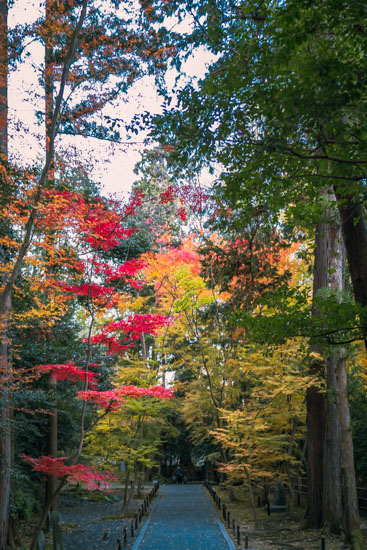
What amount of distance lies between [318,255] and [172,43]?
6850mm

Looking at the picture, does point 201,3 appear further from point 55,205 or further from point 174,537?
point 174,537

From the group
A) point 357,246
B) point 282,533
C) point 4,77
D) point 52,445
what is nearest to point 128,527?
point 52,445

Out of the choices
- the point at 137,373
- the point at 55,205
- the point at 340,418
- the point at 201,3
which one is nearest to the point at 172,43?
the point at 201,3

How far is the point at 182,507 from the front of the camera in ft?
62.2

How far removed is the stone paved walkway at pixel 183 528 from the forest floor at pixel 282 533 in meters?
0.74

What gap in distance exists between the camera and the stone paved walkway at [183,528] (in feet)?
37.6

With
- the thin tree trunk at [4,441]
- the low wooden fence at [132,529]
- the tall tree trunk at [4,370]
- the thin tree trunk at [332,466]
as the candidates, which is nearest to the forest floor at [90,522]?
the low wooden fence at [132,529]

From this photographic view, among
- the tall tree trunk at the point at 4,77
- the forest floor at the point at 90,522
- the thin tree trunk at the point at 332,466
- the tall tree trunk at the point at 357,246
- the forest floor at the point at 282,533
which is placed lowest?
the forest floor at the point at 90,522

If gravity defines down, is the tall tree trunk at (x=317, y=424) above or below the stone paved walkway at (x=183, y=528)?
above

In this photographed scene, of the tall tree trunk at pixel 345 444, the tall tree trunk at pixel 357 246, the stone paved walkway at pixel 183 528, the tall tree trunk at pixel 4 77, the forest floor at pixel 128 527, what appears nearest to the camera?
the tall tree trunk at pixel 357 246

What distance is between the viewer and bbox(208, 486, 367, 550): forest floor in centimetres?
1090

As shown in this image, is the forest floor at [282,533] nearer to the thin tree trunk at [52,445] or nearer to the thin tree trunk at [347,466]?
the thin tree trunk at [347,466]

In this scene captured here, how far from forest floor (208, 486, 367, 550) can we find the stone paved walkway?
29.1 inches

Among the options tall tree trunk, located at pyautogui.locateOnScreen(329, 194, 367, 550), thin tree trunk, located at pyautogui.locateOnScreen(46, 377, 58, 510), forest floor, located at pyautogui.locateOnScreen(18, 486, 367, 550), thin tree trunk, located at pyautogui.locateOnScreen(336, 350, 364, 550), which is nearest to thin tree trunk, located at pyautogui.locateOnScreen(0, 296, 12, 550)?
forest floor, located at pyautogui.locateOnScreen(18, 486, 367, 550)
